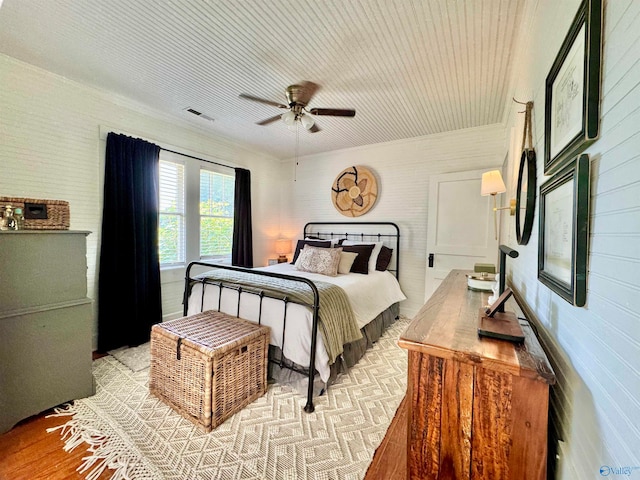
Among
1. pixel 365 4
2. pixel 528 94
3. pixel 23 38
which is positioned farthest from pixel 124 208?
pixel 528 94

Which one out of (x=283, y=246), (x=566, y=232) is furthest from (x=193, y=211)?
(x=566, y=232)

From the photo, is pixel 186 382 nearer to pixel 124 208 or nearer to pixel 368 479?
pixel 368 479

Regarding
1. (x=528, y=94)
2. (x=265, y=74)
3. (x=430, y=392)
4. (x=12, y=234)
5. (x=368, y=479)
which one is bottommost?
(x=368, y=479)

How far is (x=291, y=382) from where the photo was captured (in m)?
2.20

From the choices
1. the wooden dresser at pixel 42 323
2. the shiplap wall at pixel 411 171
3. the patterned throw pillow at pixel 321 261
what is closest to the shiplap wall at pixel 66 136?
the wooden dresser at pixel 42 323

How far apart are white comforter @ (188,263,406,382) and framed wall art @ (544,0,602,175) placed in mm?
1722

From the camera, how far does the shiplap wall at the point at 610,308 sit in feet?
1.75

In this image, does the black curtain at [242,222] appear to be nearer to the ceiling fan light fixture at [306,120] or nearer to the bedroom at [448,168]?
the bedroom at [448,168]

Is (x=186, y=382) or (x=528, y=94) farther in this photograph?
(x=186, y=382)

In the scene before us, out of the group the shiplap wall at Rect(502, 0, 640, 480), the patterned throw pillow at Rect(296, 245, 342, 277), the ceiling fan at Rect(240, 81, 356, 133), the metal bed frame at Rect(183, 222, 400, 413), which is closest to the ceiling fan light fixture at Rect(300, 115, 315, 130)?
the ceiling fan at Rect(240, 81, 356, 133)

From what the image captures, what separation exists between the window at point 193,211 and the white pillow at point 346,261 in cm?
184

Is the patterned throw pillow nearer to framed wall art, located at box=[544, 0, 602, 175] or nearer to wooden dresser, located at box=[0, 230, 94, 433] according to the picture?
wooden dresser, located at box=[0, 230, 94, 433]

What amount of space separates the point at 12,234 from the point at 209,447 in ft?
5.98

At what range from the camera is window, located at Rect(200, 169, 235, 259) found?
3.88 metres
